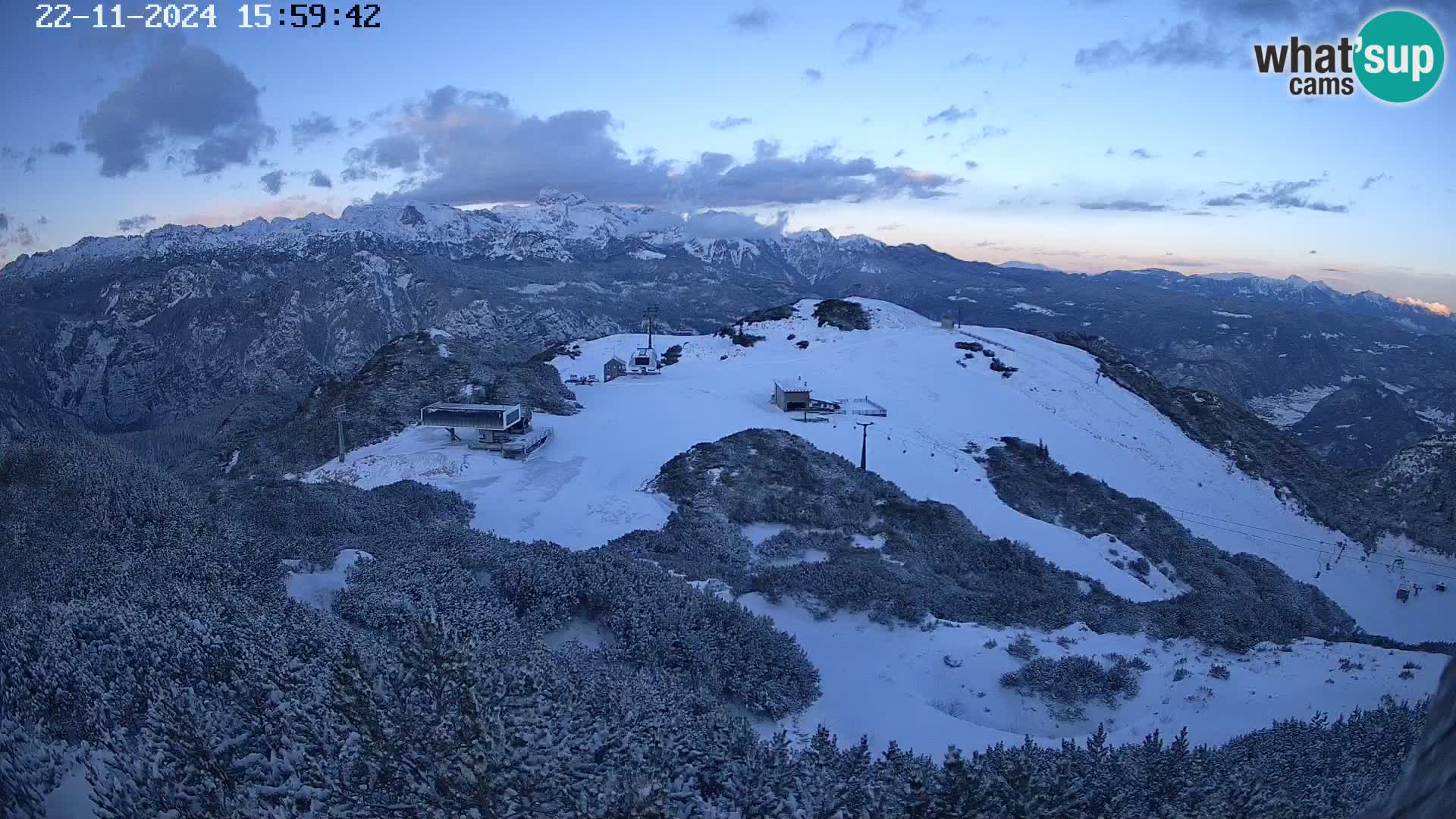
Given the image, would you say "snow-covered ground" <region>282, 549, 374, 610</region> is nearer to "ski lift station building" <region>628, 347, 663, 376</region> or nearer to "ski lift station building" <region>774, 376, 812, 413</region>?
"ski lift station building" <region>774, 376, 812, 413</region>

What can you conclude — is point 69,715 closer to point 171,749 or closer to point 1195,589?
point 171,749

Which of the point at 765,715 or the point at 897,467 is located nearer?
the point at 765,715

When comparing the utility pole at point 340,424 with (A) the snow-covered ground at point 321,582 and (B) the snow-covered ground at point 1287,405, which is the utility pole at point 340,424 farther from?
(B) the snow-covered ground at point 1287,405

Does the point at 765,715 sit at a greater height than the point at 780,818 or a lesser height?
lesser

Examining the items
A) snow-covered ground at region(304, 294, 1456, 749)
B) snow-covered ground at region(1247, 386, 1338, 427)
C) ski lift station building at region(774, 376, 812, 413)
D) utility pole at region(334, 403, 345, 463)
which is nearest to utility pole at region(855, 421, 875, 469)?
snow-covered ground at region(304, 294, 1456, 749)

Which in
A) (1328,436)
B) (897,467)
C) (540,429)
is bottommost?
(1328,436)

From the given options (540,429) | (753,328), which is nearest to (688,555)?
(540,429)
